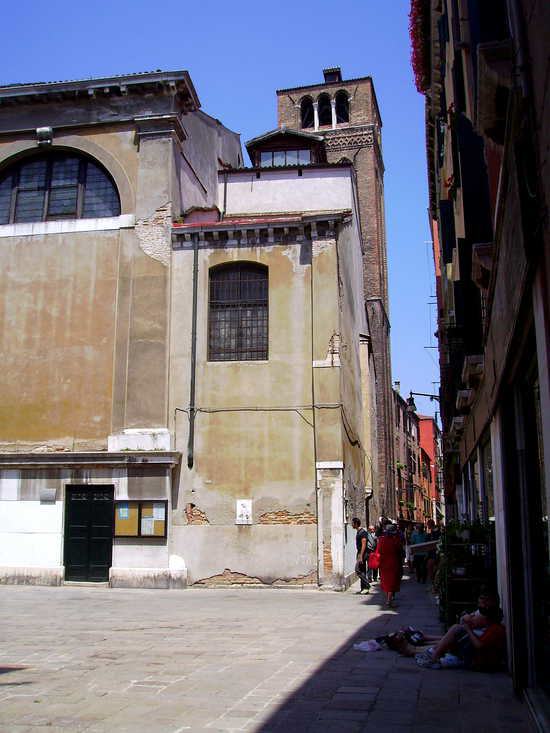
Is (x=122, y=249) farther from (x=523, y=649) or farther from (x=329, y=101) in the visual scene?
(x=329, y=101)

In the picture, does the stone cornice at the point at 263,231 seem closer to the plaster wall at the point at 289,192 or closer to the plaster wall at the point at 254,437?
the plaster wall at the point at 254,437

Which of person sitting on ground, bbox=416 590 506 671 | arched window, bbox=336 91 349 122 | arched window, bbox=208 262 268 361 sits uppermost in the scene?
arched window, bbox=336 91 349 122

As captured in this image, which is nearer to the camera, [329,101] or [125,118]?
[125,118]

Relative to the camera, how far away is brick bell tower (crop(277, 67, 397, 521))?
4022cm

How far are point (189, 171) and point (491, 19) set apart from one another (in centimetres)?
1570

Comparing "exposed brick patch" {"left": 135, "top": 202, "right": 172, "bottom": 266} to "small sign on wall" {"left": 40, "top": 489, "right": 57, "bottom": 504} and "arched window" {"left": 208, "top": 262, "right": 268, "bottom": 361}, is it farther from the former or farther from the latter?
"small sign on wall" {"left": 40, "top": 489, "right": 57, "bottom": 504}

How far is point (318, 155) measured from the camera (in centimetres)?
2566

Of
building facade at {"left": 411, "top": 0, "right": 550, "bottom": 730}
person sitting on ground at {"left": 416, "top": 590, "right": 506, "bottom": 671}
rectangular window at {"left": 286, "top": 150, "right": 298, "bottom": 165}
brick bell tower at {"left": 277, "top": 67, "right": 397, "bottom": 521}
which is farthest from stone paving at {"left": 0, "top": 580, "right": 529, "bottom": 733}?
brick bell tower at {"left": 277, "top": 67, "right": 397, "bottom": 521}

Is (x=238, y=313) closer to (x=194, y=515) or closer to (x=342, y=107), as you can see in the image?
(x=194, y=515)

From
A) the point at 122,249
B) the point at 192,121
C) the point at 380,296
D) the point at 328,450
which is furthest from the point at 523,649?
the point at 380,296

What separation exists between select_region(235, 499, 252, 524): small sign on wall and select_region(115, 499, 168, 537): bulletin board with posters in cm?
170

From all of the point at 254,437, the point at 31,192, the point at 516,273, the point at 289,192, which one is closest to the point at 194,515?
the point at 254,437

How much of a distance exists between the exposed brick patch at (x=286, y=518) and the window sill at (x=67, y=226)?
8310 millimetres

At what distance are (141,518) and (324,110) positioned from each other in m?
38.3
